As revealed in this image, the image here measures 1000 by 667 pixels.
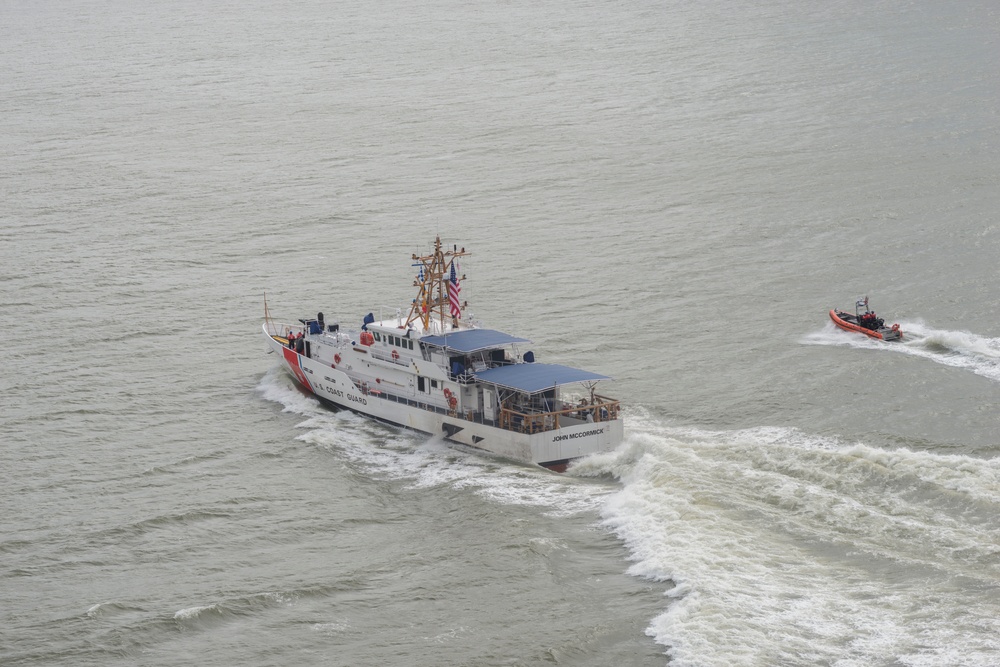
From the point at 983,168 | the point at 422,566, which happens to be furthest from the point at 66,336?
the point at 983,168

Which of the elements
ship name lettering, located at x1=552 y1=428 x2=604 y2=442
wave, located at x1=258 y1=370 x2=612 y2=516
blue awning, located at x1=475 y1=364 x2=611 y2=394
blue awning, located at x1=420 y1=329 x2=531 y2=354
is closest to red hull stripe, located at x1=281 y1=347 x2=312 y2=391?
wave, located at x1=258 y1=370 x2=612 y2=516

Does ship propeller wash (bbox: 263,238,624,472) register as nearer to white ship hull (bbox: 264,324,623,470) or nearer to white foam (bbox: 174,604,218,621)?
white ship hull (bbox: 264,324,623,470)

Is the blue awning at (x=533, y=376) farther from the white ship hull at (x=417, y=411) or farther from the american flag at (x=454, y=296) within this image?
the american flag at (x=454, y=296)

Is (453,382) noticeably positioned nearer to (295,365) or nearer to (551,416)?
(551,416)

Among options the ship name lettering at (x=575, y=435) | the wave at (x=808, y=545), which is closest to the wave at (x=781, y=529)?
the wave at (x=808, y=545)

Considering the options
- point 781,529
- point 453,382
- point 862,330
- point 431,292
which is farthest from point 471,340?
point 862,330

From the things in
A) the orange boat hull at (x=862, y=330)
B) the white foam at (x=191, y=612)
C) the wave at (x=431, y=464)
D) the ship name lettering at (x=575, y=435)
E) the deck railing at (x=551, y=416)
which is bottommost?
the white foam at (x=191, y=612)

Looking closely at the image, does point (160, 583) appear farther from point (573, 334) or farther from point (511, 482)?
point (573, 334)
